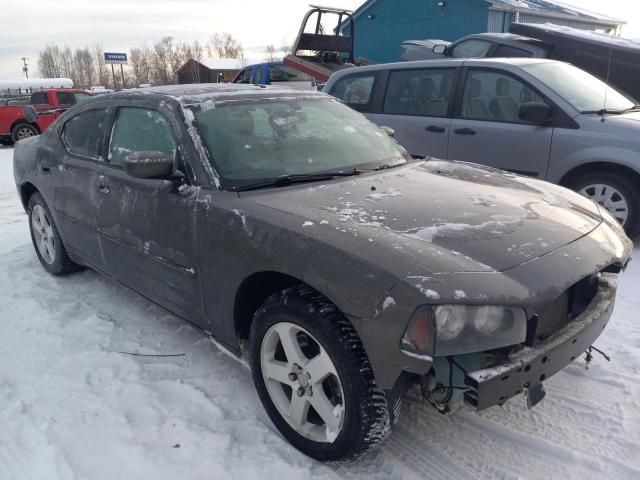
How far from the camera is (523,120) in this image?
511 centimetres

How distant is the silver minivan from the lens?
473cm

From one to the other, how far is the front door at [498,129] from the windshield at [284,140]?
2.09m

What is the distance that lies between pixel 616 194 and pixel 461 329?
3.66m

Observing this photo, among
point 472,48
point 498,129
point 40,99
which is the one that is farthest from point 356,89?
point 40,99

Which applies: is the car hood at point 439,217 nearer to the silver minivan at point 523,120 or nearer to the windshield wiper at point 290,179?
the windshield wiper at point 290,179

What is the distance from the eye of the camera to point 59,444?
246 cm

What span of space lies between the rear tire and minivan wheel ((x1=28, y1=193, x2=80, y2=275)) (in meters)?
12.1

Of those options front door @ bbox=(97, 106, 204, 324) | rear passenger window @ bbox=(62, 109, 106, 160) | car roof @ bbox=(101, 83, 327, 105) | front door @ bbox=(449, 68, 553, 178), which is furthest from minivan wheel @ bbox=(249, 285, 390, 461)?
front door @ bbox=(449, 68, 553, 178)

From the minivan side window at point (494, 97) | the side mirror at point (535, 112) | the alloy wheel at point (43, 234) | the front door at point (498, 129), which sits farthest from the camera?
the minivan side window at point (494, 97)

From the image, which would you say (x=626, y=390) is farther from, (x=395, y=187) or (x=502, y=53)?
(x=502, y=53)

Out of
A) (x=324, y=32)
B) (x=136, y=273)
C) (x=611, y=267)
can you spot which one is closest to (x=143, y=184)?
(x=136, y=273)

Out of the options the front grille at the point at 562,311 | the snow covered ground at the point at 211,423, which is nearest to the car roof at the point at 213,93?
the snow covered ground at the point at 211,423

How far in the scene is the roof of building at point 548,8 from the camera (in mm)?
18578

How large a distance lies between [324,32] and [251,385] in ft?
30.8
